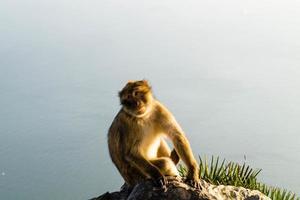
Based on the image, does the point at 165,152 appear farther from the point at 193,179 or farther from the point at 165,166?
the point at 193,179

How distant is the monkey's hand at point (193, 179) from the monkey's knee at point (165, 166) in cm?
23

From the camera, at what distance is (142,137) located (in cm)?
620

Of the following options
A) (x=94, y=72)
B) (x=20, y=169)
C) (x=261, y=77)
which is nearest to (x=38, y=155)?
(x=20, y=169)

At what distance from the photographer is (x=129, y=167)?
6234mm

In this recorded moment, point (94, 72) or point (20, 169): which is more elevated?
point (94, 72)

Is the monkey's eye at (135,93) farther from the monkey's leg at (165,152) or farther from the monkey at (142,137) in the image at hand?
the monkey's leg at (165,152)

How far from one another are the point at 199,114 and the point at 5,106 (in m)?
67.3

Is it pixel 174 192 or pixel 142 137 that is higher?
pixel 142 137

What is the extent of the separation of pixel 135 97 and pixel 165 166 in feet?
2.68

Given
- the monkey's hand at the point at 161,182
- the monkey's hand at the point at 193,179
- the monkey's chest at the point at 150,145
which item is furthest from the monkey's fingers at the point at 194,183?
the monkey's chest at the point at 150,145

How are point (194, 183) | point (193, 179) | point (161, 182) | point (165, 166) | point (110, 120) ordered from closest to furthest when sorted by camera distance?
point (161, 182) → point (194, 183) → point (193, 179) → point (165, 166) → point (110, 120)

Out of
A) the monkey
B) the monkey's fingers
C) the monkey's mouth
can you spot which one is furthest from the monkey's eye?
the monkey's fingers

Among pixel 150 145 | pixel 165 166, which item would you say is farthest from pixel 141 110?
pixel 165 166

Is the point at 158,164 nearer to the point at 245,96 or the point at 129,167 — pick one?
the point at 129,167
